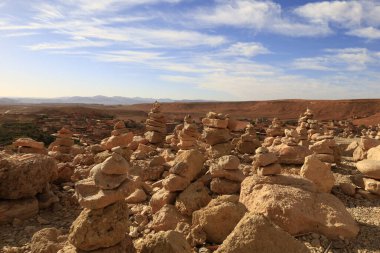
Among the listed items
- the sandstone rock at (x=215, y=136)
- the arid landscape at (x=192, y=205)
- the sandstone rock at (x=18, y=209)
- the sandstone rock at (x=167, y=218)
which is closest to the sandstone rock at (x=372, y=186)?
the arid landscape at (x=192, y=205)

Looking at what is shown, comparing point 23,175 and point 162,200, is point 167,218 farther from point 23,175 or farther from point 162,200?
point 23,175

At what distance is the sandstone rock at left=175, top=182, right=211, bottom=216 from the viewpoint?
9.20 metres

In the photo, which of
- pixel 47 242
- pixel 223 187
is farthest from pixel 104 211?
pixel 223 187

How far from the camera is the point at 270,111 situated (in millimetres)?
86312

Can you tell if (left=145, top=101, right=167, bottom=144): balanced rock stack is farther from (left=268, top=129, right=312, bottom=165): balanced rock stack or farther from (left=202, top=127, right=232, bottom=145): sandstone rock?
(left=268, top=129, right=312, bottom=165): balanced rock stack

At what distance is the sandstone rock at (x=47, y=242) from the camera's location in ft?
23.1

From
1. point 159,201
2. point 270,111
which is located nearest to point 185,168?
point 159,201

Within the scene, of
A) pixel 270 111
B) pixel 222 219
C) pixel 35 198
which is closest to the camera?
pixel 222 219

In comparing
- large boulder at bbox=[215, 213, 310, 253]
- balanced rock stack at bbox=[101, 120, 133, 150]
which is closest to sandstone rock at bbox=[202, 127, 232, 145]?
balanced rock stack at bbox=[101, 120, 133, 150]

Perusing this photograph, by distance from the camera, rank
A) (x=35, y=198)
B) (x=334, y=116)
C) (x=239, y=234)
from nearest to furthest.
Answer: (x=239, y=234)
(x=35, y=198)
(x=334, y=116)

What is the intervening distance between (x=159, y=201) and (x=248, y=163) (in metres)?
6.89

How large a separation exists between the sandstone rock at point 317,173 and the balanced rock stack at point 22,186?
7614mm

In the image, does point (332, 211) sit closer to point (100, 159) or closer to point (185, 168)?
point (185, 168)

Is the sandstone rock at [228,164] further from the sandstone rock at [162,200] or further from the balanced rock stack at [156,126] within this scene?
the balanced rock stack at [156,126]
